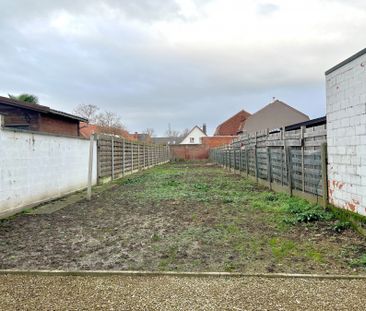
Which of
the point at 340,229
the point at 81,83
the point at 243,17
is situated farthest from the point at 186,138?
the point at 340,229

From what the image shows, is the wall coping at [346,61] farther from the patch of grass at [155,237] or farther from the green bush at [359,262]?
the patch of grass at [155,237]

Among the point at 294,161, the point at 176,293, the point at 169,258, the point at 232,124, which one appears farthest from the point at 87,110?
the point at 176,293

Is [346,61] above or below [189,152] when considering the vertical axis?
above

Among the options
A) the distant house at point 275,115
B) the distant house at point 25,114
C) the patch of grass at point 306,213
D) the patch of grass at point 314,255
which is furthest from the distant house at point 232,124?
the patch of grass at point 314,255

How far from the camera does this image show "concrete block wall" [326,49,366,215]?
440 centimetres

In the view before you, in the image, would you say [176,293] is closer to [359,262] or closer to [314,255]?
[314,255]

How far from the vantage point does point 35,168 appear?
7223 mm

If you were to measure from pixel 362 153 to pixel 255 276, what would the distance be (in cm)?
250

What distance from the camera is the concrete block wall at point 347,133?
14.4ft

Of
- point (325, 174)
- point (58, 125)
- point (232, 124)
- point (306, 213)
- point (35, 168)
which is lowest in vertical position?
point (306, 213)

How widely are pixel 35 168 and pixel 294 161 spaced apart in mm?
5915

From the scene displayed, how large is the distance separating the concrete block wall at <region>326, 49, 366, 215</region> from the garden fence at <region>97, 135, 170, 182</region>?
849cm

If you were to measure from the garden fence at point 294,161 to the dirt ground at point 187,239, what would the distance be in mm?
461

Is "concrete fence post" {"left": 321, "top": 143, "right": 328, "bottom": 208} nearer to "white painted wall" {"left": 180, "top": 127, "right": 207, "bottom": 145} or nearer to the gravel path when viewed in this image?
the gravel path
